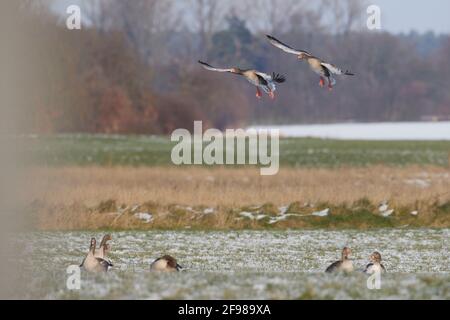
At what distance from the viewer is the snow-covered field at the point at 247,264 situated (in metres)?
11.1

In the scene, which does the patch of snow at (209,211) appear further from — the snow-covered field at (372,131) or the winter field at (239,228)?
the snow-covered field at (372,131)

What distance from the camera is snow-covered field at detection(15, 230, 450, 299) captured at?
36.4 feet

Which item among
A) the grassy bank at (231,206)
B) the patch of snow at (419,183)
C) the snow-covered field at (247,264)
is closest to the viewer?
the snow-covered field at (247,264)

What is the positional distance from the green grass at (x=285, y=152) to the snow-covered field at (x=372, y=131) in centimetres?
641

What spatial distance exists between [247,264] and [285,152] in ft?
101

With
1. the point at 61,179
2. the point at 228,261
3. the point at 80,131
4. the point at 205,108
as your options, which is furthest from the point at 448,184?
the point at 205,108

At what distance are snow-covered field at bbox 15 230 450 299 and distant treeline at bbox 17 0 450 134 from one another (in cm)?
4020

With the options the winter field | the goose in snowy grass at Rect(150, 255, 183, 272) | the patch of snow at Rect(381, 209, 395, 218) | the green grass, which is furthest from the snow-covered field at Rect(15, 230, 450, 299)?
the green grass

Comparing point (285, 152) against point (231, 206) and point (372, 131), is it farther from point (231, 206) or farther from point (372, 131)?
point (372, 131)

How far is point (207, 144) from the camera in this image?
5369 centimetres

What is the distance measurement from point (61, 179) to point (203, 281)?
16.9m

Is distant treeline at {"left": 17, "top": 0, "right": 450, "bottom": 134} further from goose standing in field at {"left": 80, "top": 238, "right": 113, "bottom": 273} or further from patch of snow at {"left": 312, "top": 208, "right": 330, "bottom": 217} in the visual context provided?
goose standing in field at {"left": 80, "top": 238, "right": 113, "bottom": 273}

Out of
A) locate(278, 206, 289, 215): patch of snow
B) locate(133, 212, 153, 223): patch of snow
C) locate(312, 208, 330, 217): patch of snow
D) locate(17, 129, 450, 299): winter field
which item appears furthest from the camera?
locate(278, 206, 289, 215): patch of snow

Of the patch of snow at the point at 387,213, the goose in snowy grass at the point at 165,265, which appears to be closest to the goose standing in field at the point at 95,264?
the goose in snowy grass at the point at 165,265
